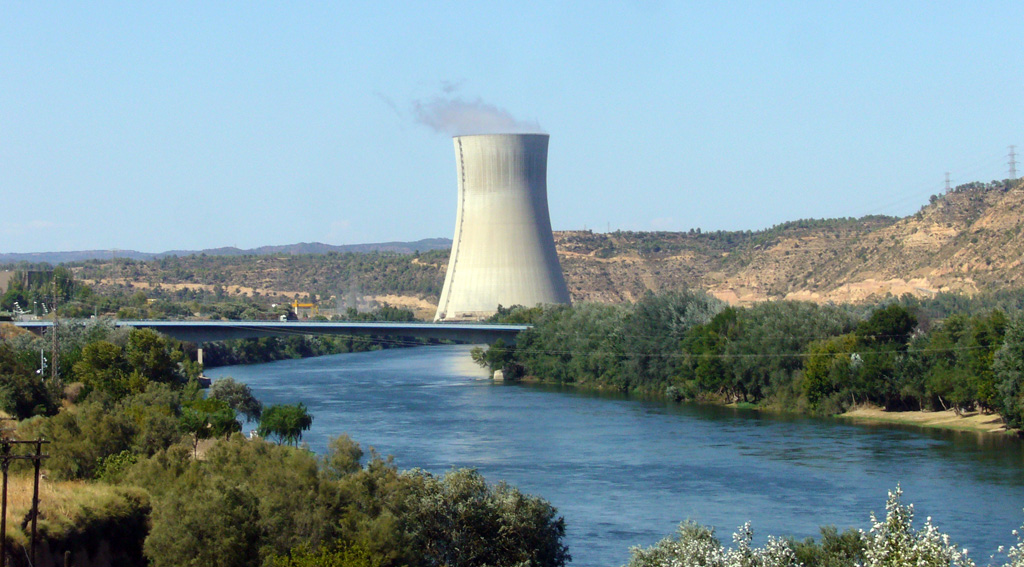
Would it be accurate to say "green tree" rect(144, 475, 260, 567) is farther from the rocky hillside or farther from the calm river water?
the rocky hillside

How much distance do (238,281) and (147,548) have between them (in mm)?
77223

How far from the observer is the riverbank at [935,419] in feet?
73.4

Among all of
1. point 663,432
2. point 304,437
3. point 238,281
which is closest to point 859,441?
point 663,432

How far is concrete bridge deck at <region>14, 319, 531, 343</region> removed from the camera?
118 feet

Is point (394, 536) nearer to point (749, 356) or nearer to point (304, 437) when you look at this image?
point (304, 437)

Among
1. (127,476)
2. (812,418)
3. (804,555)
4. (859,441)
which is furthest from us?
(812,418)

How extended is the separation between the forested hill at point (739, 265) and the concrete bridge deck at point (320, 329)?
527 centimetres

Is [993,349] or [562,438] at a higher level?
[993,349]

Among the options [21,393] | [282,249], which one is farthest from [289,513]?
[282,249]

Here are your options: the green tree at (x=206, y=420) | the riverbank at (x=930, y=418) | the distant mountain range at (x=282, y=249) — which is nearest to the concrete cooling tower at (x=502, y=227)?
the riverbank at (x=930, y=418)

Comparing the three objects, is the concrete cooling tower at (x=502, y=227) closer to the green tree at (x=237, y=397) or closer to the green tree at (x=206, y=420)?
the green tree at (x=237, y=397)

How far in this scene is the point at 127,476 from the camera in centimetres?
1305

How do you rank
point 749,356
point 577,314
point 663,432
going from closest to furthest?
point 663,432, point 749,356, point 577,314

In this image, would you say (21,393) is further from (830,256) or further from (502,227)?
(830,256)
